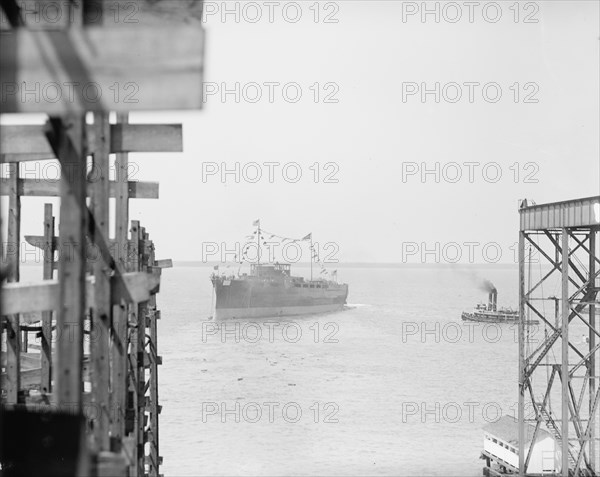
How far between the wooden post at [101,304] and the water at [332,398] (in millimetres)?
20975

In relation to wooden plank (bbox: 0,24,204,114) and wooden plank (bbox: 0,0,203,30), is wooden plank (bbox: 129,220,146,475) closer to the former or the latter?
wooden plank (bbox: 0,0,203,30)

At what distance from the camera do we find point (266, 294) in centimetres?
9175

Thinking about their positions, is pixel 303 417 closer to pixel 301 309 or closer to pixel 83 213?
pixel 83 213

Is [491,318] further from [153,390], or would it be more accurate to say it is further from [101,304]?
[101,304]

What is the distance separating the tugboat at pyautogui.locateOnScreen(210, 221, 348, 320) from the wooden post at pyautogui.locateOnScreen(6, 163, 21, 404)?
7683cm

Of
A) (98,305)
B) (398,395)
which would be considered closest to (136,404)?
(98,305)

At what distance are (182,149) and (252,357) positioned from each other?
52.6 metres

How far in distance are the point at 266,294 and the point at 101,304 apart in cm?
8767

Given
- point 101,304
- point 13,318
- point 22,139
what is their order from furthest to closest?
point 13,318 < point 101,304 < point 22,139

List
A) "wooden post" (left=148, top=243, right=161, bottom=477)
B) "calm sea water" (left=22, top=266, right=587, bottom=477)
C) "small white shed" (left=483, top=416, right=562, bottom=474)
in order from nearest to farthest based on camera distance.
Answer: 1. "wooden post" (left=148, top=243, right=161, bottom=477)
2. "small white shed" (left=483, top=416, right=562, bottom=474)
3. "calm sea water" (left=22, top=266, right=587, bottom=477)

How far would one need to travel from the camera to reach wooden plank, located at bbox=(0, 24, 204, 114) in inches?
123

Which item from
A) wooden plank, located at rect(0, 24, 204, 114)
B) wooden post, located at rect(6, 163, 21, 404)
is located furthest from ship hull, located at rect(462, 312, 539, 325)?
wooden plank, located at rect(0, 24, 204, 114)

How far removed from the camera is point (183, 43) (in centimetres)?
319

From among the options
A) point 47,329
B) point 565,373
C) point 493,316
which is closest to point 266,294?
point 493,316
